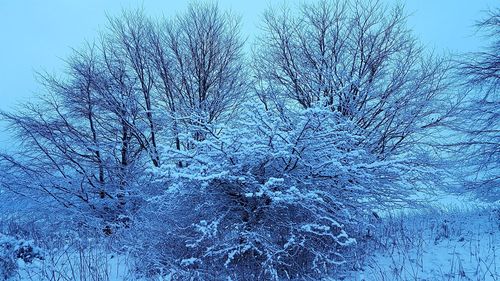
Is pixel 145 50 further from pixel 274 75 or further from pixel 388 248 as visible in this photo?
pixel 388 248

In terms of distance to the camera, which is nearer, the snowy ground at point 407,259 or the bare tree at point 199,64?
the snowy ground at point 407,259

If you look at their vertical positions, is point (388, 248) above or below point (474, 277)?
above

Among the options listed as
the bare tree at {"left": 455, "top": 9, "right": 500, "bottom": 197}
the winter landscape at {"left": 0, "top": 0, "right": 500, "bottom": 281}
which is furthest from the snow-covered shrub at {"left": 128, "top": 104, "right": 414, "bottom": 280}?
the bare tree at {"left": 455, "top": 9, "right": 500, "bottom": 197}

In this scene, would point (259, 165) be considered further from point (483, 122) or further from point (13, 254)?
point (483, 122)

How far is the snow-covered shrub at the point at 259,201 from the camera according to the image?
5125 mm

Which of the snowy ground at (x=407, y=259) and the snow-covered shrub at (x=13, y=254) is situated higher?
the snow-covered shrub at (x=13, y=254)

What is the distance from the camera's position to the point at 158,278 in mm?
4977

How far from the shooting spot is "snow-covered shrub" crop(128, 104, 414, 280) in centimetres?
512

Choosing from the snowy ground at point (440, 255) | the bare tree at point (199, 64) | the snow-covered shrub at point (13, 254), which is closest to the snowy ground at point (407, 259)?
the snowy ground at point (440, 255)

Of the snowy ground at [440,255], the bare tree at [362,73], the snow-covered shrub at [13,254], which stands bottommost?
the snowy ground at [440,255]

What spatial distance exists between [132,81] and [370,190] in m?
10.2

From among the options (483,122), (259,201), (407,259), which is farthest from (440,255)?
(483,122)

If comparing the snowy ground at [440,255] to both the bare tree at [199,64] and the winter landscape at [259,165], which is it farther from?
the bare tree at [199,64]

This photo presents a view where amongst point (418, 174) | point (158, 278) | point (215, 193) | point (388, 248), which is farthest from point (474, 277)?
point (158, 278)
